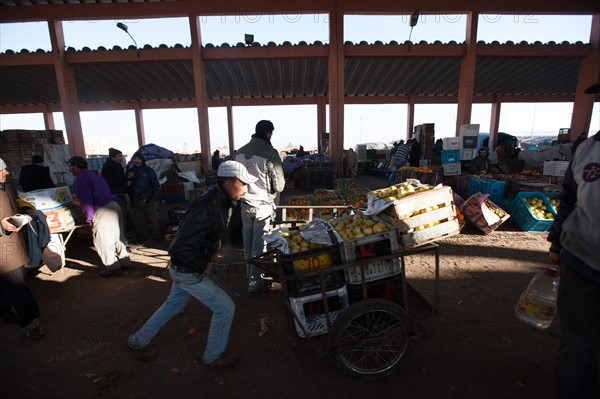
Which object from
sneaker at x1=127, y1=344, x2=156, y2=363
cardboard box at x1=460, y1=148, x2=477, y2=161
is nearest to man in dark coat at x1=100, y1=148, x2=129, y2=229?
sneaker at x1=127, y1=344, x2=156, y2=363

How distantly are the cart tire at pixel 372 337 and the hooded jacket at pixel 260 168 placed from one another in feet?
6.94

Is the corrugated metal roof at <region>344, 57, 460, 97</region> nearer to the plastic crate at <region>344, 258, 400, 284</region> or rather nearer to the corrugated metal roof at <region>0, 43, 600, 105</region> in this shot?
the corrugated metal roof at <region>0, 43, 600, 105</region>

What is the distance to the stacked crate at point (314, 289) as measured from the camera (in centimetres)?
255

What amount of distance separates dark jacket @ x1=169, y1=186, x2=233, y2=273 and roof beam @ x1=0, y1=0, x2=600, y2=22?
10839 mm

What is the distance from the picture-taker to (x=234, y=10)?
10867mm

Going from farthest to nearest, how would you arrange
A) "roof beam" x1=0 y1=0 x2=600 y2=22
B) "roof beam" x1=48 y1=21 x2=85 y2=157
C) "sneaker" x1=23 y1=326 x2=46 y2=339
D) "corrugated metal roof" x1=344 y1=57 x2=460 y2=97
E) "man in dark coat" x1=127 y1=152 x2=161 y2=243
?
1. "corrugated metal roof" x1=344 y1=57 x2=460 y2=97
2. "roof beam" x1=48 y1=21 x2=85 y2=157
3. "roof beam" x1=0 y1=0 x2=600 y2=22
4. "man in dark coat" x1=127 y1=152 x2=161 y2=243
5. "sneaker" x1=23 y1=326 x2=46 y2=339

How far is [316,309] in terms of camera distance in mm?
2713

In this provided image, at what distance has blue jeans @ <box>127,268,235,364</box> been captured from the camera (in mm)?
2689

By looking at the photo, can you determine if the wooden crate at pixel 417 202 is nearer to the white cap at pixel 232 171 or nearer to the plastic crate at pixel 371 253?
the plastic crate at pixel 371 253

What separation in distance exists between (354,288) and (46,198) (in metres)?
5.91

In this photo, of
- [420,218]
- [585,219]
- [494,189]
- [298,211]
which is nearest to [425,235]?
[420,218]

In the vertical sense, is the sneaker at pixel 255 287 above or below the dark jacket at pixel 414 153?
below

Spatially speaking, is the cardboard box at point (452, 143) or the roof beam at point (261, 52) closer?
the cardboard box at point (452, 143)

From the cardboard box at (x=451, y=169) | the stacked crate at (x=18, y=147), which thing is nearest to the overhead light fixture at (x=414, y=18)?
the cardboard box at (x=451, y=169)
